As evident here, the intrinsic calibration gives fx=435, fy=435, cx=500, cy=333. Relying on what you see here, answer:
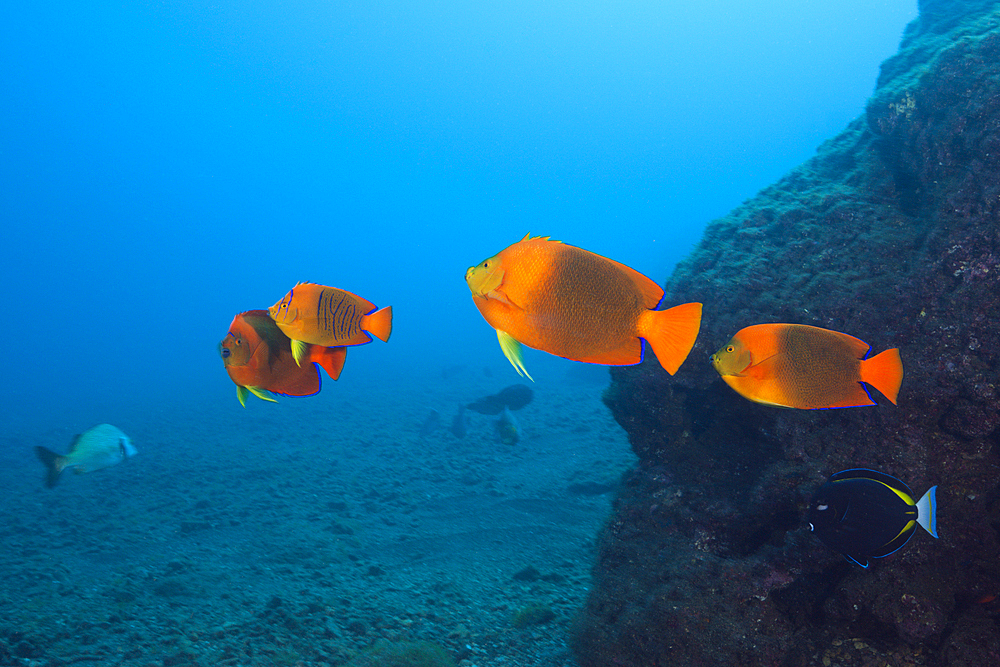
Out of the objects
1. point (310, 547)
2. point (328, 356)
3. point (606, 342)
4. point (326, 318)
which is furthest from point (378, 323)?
point (310, 547)

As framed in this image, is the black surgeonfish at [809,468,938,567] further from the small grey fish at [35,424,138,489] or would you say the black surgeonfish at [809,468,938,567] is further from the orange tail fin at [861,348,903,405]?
the small grey fish at [35,424,138,489]

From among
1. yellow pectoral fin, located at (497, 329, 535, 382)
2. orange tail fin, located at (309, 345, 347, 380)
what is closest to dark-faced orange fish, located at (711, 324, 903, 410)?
yellow pectoral fin, located at (497, 329, 535, 382)

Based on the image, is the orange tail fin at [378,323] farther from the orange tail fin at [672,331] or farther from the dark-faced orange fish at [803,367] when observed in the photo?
the dark-faced orange fish at [803,367]

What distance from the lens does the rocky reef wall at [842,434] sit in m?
2.51

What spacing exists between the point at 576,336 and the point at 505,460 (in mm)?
8477

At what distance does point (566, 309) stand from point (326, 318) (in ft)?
3.29

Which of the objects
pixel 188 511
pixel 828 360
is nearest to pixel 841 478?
pixel 828 360

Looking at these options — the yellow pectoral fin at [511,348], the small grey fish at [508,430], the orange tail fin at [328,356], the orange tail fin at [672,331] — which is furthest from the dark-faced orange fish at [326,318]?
the small grey fish at [508,430]

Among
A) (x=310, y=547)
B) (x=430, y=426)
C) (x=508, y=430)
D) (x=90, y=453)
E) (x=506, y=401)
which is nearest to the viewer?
(x=90, y=453)

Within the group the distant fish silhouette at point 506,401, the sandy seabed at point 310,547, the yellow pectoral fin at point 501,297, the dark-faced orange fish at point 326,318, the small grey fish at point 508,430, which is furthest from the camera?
the distant fish silhouette at point 506,401

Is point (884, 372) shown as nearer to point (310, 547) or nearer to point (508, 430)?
point (310, 547)

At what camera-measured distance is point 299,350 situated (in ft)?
6.21

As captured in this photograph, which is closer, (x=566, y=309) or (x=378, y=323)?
(x=566, y=309)

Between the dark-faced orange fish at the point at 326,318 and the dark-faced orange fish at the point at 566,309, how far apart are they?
0.60 meters
